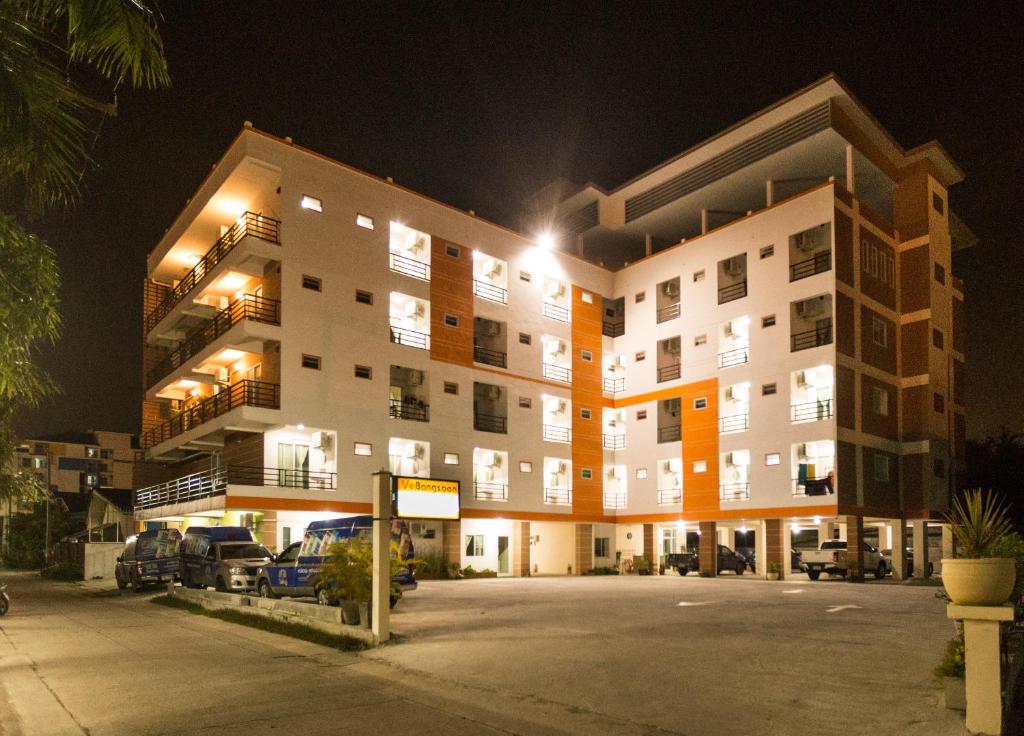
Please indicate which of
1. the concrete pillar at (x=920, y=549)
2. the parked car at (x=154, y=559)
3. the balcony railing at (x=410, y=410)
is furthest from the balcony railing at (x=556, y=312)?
the parked car at (x=154, y=559)

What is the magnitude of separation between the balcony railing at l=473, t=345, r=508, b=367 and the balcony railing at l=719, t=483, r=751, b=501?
12756 millimetres

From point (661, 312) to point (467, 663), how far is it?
34.6 m

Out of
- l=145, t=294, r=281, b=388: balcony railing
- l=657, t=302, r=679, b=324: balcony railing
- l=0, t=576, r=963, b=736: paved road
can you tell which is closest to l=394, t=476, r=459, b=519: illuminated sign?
l=145, t=294, r=281, b=388: balcony railing

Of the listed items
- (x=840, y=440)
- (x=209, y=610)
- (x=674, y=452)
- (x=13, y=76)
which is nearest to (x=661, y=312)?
(x=674, y=452)

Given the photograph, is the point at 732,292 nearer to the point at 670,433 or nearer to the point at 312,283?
the point at 670,433

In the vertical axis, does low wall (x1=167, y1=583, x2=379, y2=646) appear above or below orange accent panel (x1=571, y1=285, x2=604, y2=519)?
below

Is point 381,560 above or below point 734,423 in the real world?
below

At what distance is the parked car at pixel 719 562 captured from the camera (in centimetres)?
4216

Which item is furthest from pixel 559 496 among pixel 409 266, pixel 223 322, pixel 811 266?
pixel 223 322

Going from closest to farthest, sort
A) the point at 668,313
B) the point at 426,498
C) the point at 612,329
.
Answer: the point at 426,498 → the point at 668,313 → the point at 612,329

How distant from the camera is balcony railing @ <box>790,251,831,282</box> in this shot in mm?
37812

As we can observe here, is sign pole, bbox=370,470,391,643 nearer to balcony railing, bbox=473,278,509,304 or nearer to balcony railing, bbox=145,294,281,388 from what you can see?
balcony railing, bbox=145,294,281,388

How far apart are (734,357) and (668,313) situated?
5.37 m

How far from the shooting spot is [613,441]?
4769 cm
